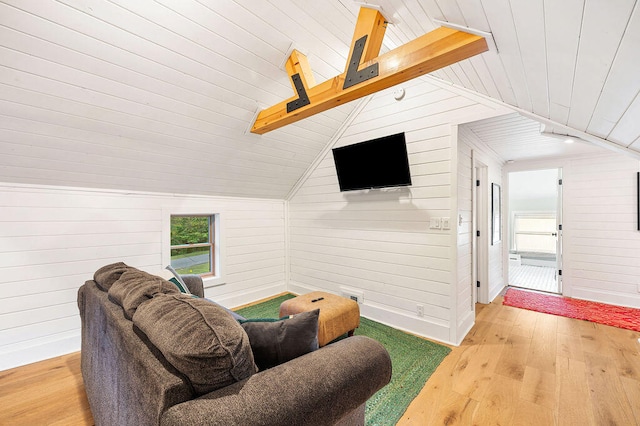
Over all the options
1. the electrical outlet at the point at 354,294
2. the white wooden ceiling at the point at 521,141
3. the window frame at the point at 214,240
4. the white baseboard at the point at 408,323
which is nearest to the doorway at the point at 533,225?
the white wooden ceiling at the point at 521,141

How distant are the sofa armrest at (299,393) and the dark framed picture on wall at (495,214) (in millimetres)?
3860

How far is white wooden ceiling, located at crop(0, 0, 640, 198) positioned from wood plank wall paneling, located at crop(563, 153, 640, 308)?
2682 mm

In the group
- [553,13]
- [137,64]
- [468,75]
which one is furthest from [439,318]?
[137,64]

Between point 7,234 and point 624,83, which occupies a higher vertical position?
point 624,83

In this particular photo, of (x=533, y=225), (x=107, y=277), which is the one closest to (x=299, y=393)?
(x=107, y=277)

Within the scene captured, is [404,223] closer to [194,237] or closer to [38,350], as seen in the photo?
[194,237]

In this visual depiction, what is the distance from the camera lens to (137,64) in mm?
1909

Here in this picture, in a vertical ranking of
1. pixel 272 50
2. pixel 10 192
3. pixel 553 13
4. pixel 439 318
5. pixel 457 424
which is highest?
pixel 272 50

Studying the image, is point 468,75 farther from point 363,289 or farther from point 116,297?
point 116,297

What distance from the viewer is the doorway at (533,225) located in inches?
228

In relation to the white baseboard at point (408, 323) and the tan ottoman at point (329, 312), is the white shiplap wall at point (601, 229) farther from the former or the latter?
the tan ottoman at point (329, 312)

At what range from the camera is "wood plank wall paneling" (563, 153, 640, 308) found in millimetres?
3555

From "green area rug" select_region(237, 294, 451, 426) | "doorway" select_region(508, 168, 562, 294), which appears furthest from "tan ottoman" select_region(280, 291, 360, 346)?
"doorway" select_region(508, 168, 562, 294)

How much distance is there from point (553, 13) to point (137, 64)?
236 cm
